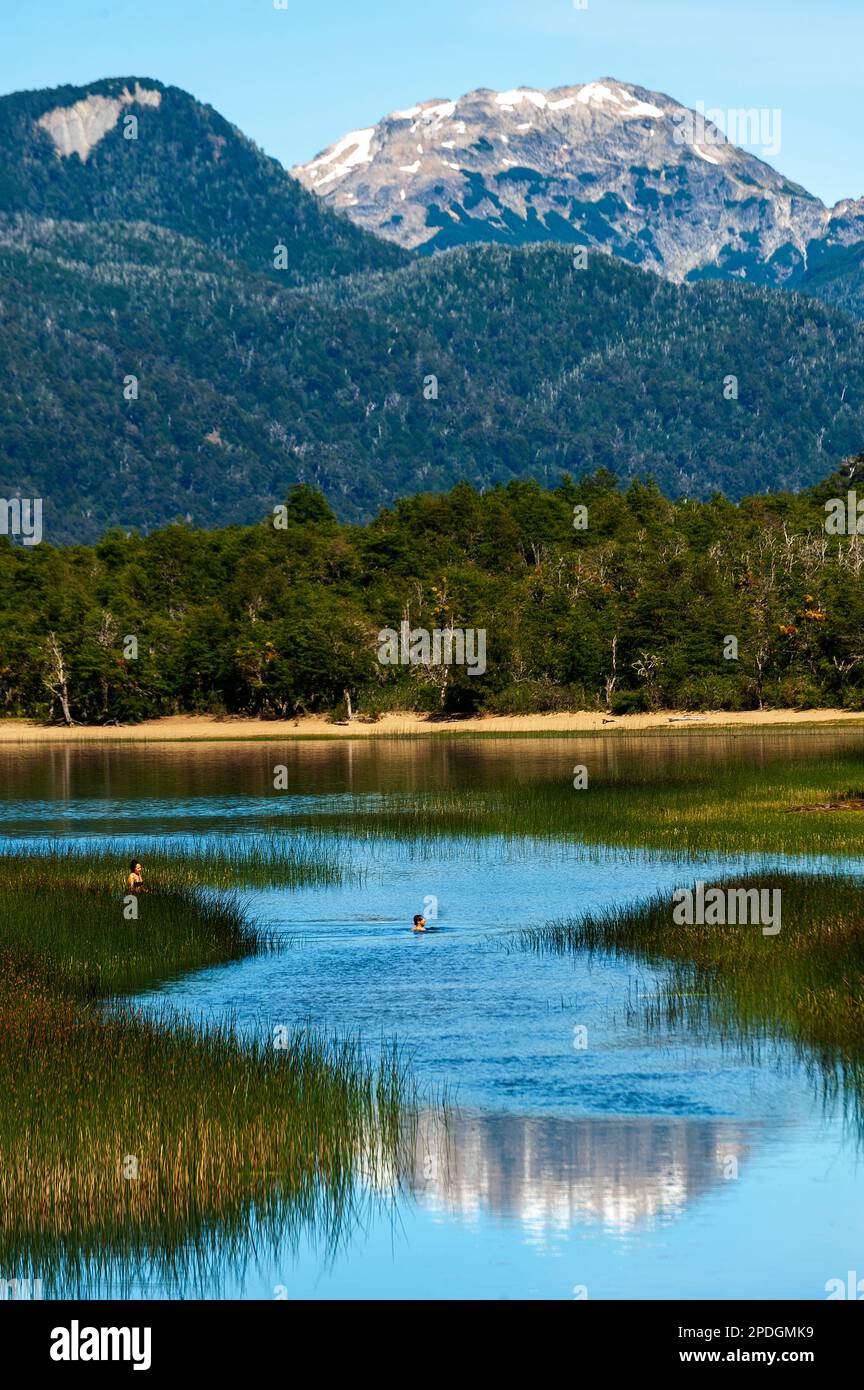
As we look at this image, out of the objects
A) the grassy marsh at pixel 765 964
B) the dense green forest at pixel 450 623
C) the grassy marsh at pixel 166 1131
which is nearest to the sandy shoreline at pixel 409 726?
the dense green forest at pixel 450 623

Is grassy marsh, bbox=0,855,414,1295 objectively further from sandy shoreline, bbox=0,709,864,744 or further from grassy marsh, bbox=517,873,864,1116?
sandy shoreline, bbox=0,709,864,744

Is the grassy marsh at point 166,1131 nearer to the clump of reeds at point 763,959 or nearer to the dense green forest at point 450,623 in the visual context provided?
the clump of reeds at point 763,959

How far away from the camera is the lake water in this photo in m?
17.7

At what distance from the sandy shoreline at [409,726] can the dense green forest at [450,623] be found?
1.20 m

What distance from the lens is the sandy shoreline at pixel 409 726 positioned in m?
95.4

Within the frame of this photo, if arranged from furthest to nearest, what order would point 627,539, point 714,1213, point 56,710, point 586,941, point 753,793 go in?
point 627,539
point 56,710
point 753,793
point 586,941
point 714,1213

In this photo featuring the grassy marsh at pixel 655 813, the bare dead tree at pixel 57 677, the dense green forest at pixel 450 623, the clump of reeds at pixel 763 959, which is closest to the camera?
the clump of reeds at pixel 763 959

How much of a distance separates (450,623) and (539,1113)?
290ft

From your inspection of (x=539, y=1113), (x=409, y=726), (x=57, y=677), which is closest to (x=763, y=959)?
(x=539, y=1113)

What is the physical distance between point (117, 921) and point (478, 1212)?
54.3ft

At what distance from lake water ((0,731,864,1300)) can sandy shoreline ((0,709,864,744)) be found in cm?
4980

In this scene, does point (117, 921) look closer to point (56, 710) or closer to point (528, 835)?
point (528, 835)
